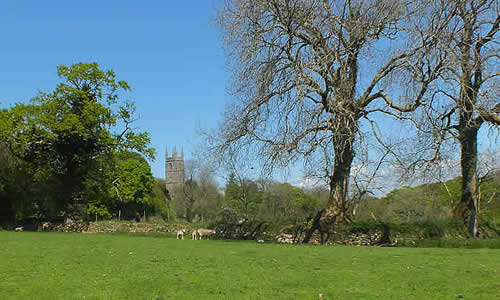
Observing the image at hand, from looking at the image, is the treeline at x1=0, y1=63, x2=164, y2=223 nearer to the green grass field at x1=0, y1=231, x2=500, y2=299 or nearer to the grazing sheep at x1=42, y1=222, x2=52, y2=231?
the grazing sheep at x1=42, y1=222, x2=52, y2=231

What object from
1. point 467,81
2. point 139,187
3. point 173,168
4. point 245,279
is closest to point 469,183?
point 467,81

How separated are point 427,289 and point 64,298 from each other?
17.5ft

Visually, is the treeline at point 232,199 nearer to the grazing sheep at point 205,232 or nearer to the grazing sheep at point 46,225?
the grazing sheep at point 46,225

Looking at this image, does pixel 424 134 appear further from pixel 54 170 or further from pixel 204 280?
pixel 54 170

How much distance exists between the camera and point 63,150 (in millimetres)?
Answer: 35250

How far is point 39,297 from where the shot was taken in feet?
21.1

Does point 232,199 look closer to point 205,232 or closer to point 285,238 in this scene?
point 205,232

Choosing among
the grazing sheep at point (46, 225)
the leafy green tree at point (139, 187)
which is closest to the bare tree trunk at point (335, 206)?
the grazing sheep at point (46, 225)

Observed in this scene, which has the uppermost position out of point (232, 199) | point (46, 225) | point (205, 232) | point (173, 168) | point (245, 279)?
point (173, 168)

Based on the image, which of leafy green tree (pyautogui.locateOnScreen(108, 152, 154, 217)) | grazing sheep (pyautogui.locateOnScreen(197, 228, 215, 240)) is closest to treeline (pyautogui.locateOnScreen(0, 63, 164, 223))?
grazing sheep (pyautogui.locateOnScreen(197, 228, 215, 240))

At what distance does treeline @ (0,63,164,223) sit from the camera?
1341 inches

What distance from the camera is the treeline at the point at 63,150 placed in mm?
34062

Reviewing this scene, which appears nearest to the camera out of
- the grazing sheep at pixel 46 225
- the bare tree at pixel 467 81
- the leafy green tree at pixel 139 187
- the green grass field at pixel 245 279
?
the green grass field at pixel 245 279

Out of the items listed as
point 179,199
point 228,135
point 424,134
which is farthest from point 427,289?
point 179,199
